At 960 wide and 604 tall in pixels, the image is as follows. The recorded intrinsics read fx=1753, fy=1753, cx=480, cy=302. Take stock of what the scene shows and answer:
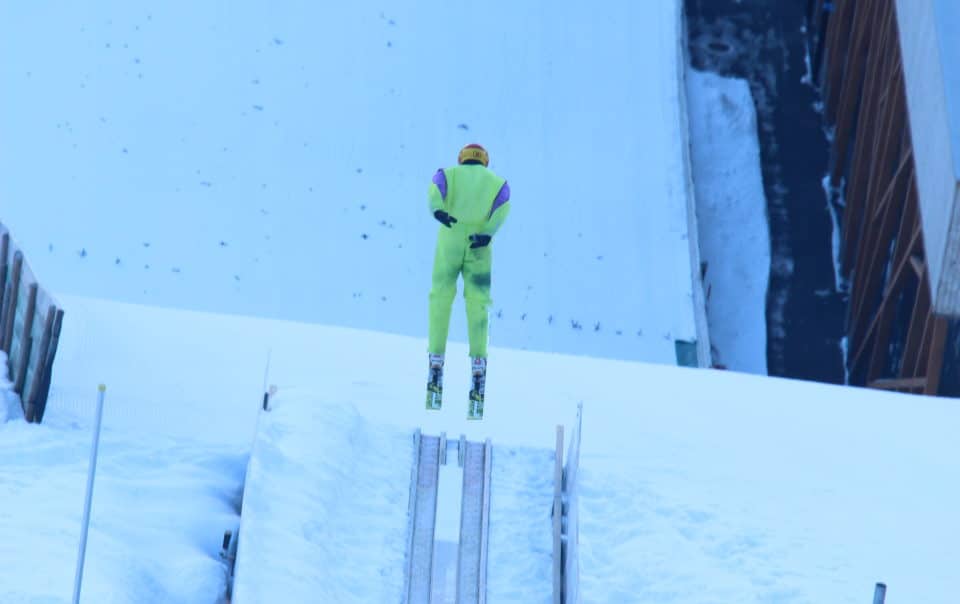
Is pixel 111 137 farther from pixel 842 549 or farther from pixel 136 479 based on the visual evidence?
pixel 842 549

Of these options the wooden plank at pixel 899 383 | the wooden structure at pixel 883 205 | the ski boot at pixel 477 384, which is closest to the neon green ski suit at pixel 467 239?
the ski boot at pixel 477 384

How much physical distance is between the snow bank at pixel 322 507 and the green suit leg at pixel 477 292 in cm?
106

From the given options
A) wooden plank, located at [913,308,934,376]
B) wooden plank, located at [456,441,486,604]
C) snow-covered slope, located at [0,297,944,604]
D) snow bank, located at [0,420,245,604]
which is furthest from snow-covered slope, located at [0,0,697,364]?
snow bank, located at [0,420,245,604]

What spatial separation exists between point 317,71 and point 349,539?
11.8 meters

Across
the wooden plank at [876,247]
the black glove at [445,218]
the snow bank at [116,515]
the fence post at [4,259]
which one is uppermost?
the wooden plank at [876,247]

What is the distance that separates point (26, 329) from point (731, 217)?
1269cm

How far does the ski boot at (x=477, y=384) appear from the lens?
42.9ft

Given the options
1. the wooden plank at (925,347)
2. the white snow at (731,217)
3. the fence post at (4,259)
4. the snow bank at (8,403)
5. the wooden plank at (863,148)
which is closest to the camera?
the snow bank at (8,403)

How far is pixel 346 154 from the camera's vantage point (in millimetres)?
22125

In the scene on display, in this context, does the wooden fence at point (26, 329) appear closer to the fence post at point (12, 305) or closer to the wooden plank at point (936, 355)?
the fence post at point (12, 305)

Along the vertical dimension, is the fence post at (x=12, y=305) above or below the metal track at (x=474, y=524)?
above

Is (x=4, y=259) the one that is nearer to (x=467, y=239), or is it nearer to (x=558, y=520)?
(x=467, y=239)

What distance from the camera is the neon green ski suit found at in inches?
491

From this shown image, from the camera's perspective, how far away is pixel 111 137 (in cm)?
2173
